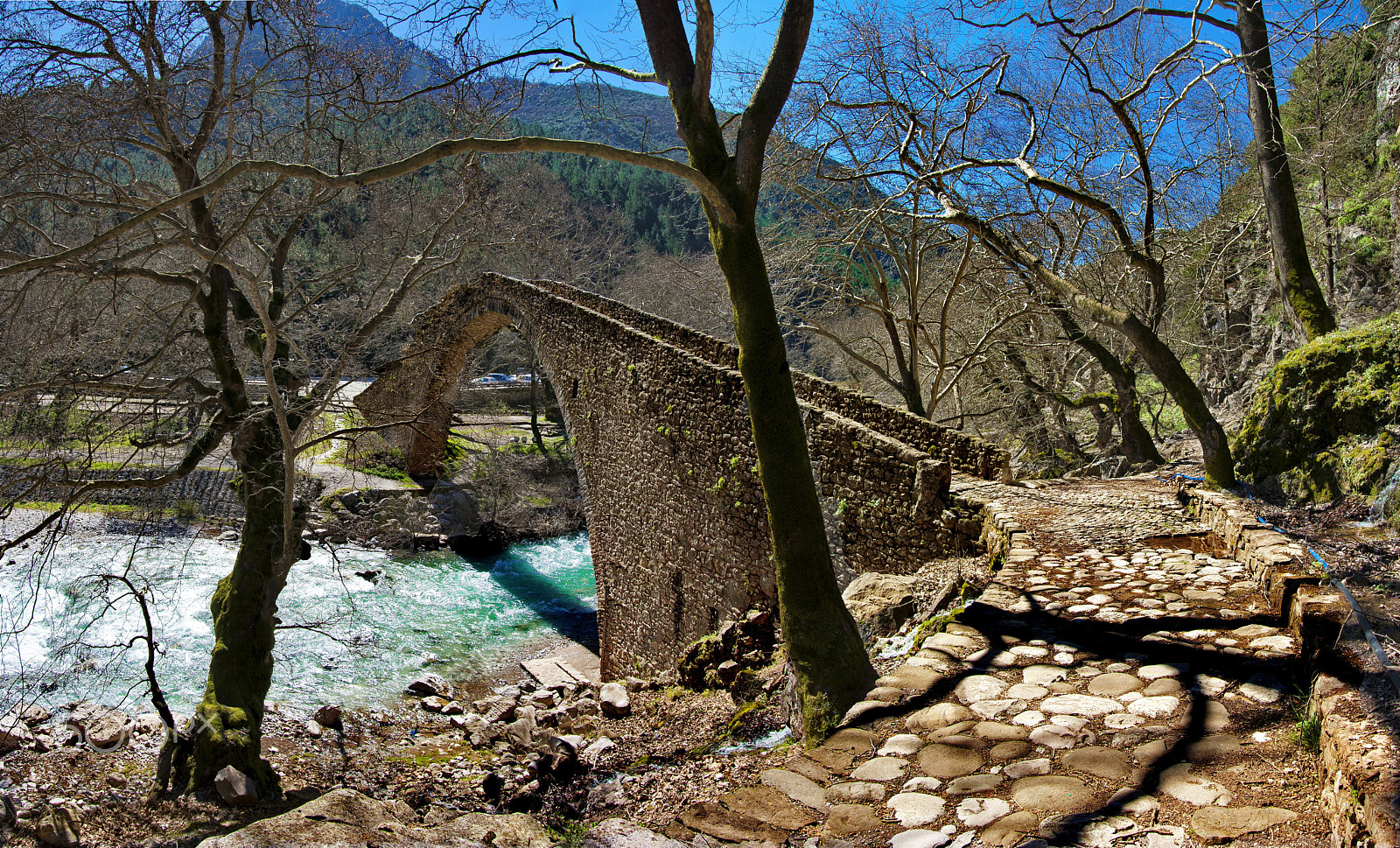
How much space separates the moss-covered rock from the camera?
4781 mm

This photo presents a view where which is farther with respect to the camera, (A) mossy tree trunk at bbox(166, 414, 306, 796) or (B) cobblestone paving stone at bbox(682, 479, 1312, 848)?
(A) mossy tree trunk at bbox(166, 414, 306, 796)

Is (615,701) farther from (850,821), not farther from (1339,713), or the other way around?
(1339,713)

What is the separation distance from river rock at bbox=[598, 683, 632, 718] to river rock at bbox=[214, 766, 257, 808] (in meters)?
2.77

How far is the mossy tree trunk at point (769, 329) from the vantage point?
381 centimetres

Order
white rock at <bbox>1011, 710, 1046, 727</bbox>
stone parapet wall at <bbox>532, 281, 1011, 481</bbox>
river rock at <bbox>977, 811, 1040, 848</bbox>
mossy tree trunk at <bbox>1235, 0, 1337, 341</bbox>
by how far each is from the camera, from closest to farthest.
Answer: river rock at <bbox>977, 811, 1040, 848</bbox>, white rock at <bbox>1011, 710, 1046, 727</bbox>, mossy tree trunk at <bbox>1235, 0, 1337, 341</bbox>, stone parapet wall at <bbox>532, 281, 1011, 481</bbox>

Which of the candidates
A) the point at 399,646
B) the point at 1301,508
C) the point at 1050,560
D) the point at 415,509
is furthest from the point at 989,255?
the point at 415,509

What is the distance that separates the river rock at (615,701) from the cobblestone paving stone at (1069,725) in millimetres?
3899

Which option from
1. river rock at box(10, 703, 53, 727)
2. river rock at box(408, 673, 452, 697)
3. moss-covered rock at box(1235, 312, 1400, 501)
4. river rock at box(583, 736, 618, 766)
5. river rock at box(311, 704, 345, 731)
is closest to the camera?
moss-covered rock at box(1235, 312, 1400, 501)

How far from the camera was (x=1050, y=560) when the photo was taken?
452 centimetres

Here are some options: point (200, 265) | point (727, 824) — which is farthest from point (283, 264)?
point (727, 824)

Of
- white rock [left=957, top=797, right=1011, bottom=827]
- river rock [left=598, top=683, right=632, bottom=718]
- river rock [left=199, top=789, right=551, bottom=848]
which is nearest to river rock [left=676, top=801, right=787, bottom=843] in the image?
white rock [left=957, top=797, right=1011, bottom=827]

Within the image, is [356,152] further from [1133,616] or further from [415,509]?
[415,509]

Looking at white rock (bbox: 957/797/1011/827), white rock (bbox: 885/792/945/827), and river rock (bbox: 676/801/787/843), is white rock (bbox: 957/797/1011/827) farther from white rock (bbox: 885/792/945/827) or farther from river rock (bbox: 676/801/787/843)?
river rock (bbox: 676/801/787/843)

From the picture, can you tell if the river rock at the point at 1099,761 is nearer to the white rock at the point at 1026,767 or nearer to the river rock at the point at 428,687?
the white rock at the point at 1026,767
